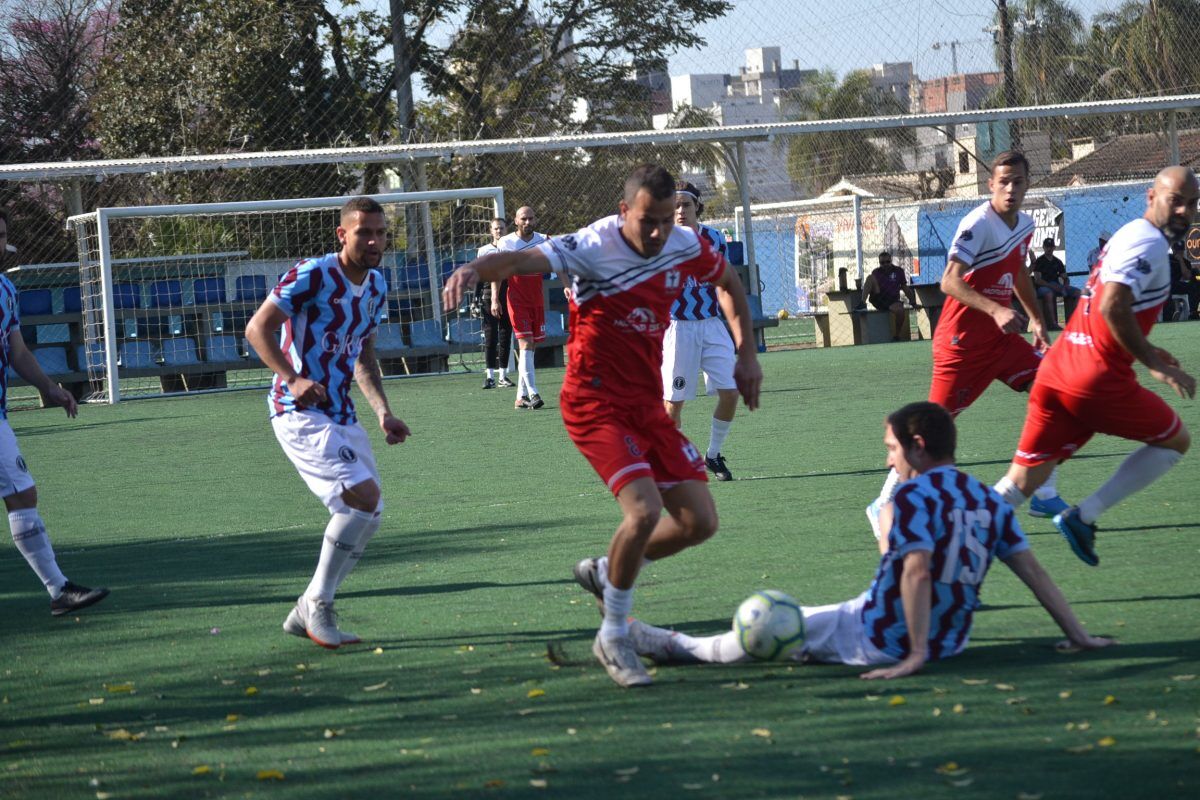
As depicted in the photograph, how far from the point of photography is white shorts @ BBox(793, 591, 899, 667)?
5250mm

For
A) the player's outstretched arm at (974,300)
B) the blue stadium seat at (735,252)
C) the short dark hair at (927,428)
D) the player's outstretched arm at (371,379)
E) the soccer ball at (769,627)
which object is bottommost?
the soccer ball at (769,627)

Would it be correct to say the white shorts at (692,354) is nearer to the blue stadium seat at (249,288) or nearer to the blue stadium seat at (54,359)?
the blue stadium seat at (54,359)

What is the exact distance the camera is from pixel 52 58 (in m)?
33.7

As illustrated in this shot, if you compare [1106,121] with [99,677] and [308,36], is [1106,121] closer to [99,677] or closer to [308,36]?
[308,36]

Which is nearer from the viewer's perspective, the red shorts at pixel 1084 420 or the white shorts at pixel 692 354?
the red shorts at pixel 1084 420

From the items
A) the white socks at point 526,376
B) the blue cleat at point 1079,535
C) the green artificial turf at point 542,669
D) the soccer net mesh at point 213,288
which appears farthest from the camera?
the soccer net mesh at point 213,288

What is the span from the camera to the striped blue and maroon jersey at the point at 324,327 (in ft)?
20.9

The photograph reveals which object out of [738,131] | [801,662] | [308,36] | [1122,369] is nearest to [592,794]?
[801,662]

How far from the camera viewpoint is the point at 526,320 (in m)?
18.5

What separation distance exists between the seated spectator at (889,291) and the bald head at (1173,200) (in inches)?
869

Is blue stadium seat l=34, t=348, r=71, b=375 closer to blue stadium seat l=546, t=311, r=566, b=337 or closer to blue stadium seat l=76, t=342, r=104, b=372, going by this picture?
blue stadium seat l=76, t=342, r=104, b=372

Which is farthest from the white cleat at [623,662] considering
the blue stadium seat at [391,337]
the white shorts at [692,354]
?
the blue stadium seat at [391,337]

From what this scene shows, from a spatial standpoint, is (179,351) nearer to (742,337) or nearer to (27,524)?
(27,524)

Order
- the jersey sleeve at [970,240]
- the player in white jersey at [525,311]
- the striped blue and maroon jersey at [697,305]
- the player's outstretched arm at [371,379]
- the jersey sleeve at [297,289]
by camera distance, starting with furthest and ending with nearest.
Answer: the player in white jersey at [525,311], the striped blue and maroon jersey at [697,305], the jersey sleeve at [970,240], the player's outstretched arm at [371,379], the jersey sleeve at [297,289]
